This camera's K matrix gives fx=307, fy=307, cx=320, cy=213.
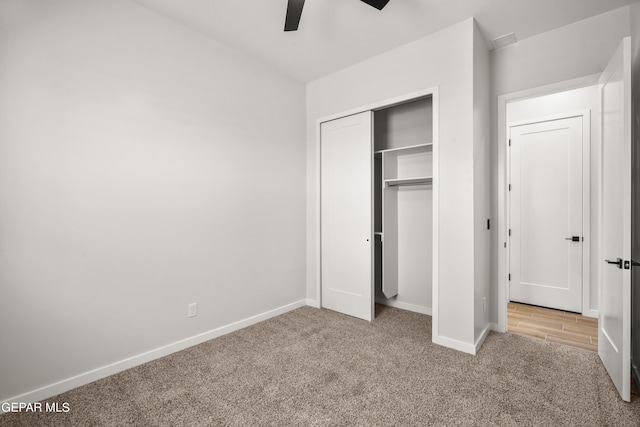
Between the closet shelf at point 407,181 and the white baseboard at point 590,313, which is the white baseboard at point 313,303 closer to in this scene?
the closet shelf at point 407,181

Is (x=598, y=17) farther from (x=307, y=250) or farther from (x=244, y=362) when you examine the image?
(x=244, y=362)

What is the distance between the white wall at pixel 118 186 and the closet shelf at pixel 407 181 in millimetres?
1379

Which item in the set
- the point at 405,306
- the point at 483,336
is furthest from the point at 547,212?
the point at 405,306

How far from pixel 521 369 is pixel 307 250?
2358 millimetres

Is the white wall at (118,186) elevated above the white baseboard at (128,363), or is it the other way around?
the white wall at (118,186)

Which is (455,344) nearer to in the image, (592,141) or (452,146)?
(452,146)

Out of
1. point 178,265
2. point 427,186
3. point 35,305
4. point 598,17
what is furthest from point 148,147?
→ point 598,17

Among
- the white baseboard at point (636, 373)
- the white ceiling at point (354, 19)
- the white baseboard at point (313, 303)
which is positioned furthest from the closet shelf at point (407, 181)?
the white baseboard at point (636, 373)

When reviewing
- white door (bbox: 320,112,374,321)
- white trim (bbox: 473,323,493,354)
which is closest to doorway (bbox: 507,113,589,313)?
white trim (bbox: 473,323,493,354)

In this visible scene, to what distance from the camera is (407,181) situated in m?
3.44

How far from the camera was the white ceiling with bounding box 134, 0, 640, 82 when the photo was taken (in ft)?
7.68

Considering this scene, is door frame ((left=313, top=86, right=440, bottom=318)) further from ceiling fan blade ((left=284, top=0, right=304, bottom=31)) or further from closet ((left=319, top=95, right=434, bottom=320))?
ceiling fan blade ((left=284, top=0, right=304, bottom=31))

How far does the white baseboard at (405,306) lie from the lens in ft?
11.4

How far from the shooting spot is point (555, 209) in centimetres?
364
